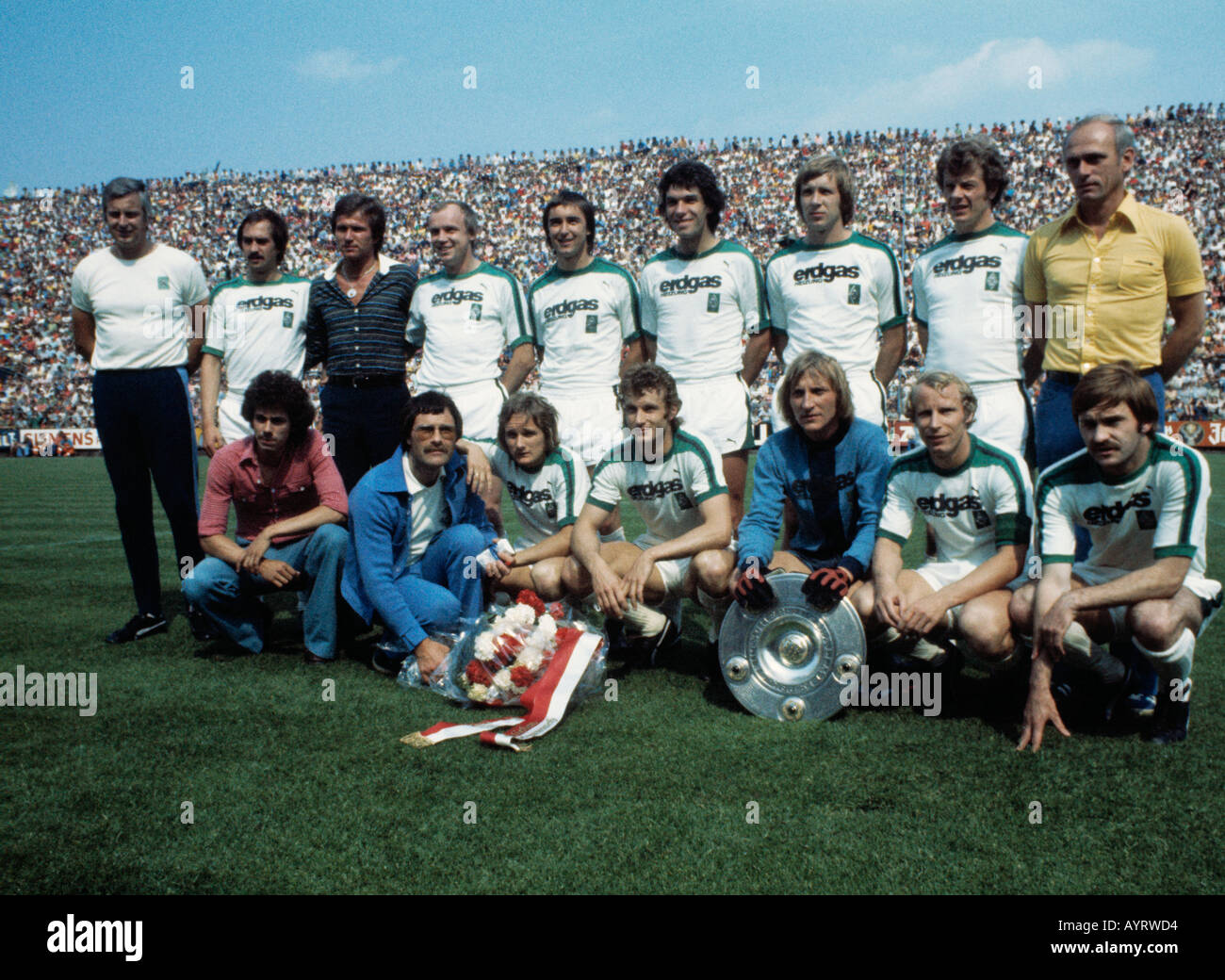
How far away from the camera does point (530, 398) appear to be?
182 inches

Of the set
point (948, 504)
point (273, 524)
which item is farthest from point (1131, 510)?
point (273, 524)

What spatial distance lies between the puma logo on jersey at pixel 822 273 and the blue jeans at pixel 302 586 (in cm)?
268

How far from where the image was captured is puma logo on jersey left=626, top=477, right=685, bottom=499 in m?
4.41

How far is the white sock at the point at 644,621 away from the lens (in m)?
4.48

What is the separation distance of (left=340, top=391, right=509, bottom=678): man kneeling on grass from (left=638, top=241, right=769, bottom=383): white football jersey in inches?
53.6

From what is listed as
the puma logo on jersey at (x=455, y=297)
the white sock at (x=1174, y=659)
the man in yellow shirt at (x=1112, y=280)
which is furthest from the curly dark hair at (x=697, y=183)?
the white sock at (x=1174, y=659)

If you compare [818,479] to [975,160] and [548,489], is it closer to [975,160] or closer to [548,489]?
[548,489]

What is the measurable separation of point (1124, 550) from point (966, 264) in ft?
5.47

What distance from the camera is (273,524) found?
471 cm

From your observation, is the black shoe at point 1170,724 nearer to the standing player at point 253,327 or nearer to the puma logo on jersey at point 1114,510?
the puma logo on jersey at point 1114,510

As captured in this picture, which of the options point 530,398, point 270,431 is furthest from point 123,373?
point 530,398

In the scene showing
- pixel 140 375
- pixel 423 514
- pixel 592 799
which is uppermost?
pixel 140 375
